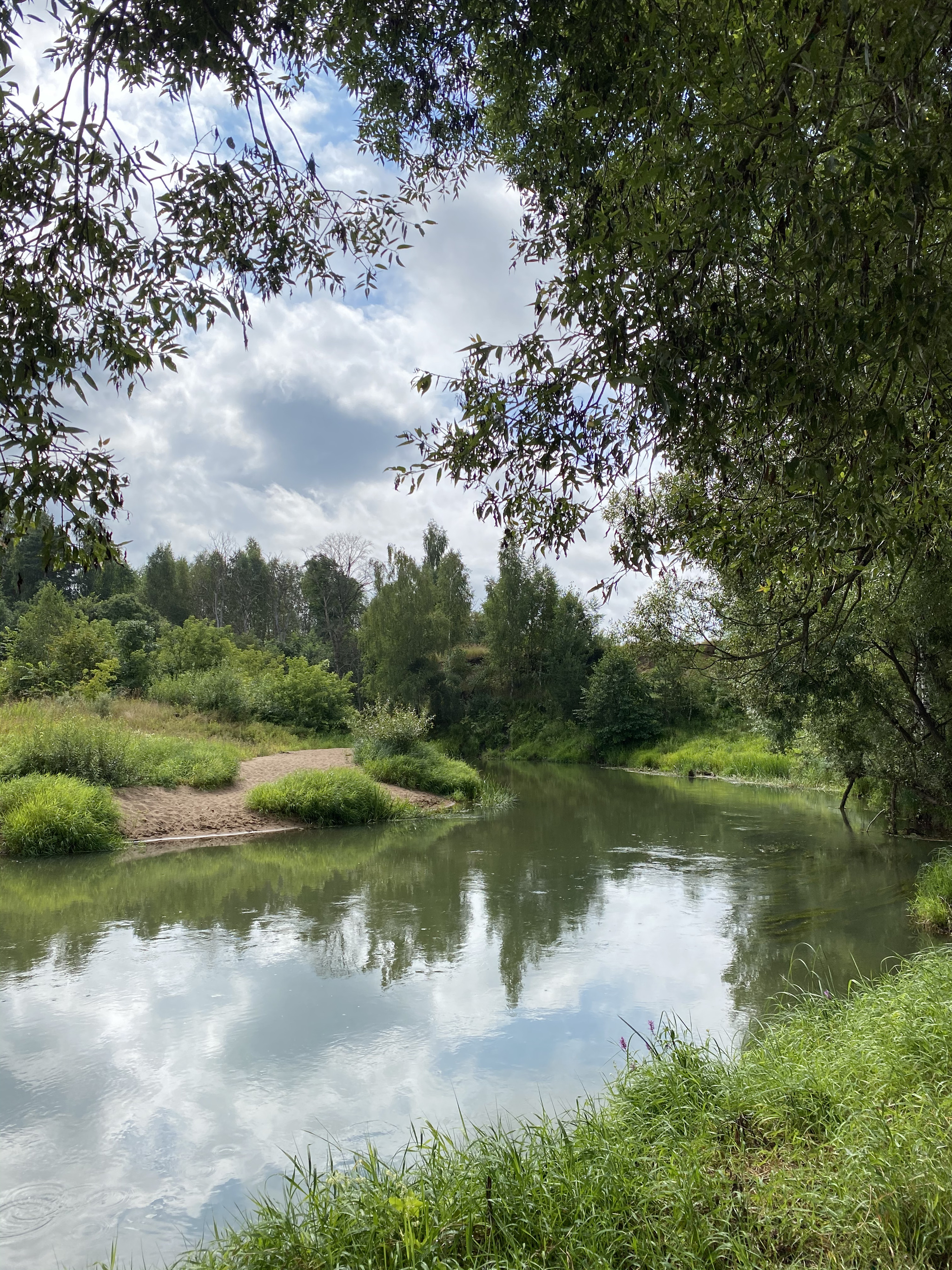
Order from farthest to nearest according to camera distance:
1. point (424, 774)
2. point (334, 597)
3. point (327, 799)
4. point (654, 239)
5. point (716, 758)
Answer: point (334, 597) < point (716, 758) < point (424, 774) < point (327, 799) < point (654, 239)

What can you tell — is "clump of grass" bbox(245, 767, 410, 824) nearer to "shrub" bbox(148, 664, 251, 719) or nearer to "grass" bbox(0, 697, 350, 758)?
"grass" bbox(0, 697, 350, 758)

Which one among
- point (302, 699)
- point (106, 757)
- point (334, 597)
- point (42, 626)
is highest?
point (334, 597)

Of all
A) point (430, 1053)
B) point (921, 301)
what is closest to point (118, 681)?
point (430, 1053)

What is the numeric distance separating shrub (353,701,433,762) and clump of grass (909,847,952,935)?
1273cm

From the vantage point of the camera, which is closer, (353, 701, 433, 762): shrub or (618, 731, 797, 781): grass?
(353, 701, 433, 762): shrub

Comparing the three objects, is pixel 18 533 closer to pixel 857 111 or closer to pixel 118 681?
pixel 857 111

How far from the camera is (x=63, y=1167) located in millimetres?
3977

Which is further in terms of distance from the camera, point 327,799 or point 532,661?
point 532,661

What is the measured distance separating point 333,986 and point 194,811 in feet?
29.4

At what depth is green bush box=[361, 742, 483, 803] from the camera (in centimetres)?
1892

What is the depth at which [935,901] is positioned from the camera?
8188mm

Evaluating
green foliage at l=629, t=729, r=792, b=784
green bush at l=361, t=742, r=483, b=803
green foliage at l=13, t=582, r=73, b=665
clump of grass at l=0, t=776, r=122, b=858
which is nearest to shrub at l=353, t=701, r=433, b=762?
green bush at l=361, t=742, r=483, b=803

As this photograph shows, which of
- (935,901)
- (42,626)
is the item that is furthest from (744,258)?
(42,626)

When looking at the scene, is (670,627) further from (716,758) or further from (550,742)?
(550,742)
